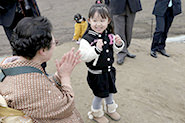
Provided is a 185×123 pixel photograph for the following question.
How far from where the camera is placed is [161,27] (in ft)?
11.4

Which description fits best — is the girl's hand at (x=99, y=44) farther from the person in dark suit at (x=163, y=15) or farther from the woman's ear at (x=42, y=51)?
the person in dark suit at (x=163, y=15)

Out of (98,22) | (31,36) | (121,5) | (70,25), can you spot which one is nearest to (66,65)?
(31,36)

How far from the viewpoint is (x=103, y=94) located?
1.73 metres

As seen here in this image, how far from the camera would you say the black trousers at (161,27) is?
3.44 meters

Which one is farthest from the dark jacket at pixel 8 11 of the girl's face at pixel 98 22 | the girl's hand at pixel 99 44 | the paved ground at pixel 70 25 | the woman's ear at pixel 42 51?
the paved ground at pixel 70 25

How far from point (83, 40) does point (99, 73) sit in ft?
1.19

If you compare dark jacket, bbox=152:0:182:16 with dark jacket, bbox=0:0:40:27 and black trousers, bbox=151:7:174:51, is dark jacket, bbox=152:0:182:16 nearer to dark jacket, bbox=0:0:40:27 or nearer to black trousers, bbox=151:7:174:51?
black trousers, bbox=151:7:174:51

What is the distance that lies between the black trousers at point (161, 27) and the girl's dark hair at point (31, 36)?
9.94ft

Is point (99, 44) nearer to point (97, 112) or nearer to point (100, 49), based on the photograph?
point (100, 49)

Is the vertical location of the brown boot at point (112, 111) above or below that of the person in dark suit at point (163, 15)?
below

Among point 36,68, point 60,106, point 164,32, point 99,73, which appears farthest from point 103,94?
point 164,32

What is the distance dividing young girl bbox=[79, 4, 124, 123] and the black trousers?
2.13 m

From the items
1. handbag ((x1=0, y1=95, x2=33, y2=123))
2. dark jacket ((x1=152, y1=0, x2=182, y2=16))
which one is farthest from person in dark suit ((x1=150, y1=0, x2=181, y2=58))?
handbag ((x1=0, y1=95, x2=33, y2=123))

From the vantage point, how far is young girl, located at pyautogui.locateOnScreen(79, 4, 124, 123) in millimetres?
1532
